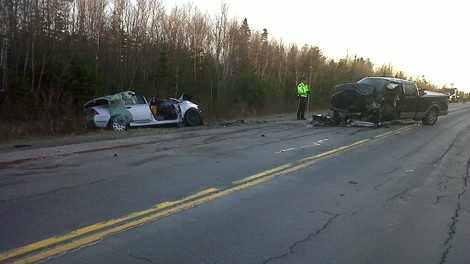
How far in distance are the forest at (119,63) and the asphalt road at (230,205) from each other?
694 centimetres

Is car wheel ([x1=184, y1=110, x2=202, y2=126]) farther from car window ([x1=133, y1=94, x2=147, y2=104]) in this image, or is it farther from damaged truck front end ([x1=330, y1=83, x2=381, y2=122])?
damaged truck front end ([x1=330, y1=83, x2=381, y2=122])

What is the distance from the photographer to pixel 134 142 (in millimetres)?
12633

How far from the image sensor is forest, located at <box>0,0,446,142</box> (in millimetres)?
16812

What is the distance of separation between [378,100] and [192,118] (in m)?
7.90

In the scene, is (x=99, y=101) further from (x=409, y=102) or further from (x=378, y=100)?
(x=409, y=102)

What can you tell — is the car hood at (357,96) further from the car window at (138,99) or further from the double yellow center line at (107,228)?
the double yellow center line at (107,228)

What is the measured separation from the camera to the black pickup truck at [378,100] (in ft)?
59.1

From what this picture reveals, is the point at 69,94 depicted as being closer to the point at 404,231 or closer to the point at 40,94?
the point at 40,94

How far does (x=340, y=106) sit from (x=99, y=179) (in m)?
13.4

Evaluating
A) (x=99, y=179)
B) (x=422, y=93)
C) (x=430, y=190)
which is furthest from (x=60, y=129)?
(x=422, y=93)

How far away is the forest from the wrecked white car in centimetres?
84

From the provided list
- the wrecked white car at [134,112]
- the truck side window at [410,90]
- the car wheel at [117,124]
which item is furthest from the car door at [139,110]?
the truck side window at [410,90]

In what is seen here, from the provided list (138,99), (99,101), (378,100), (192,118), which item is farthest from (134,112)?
(378,100)

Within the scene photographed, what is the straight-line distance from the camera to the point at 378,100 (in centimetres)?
1806
